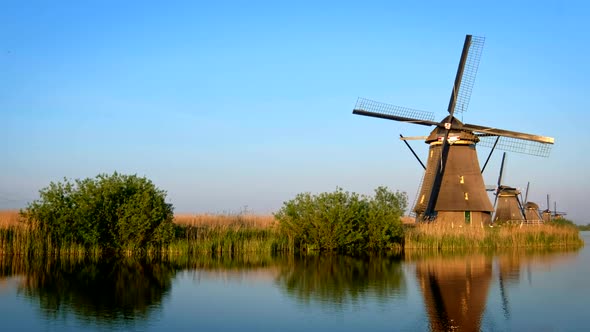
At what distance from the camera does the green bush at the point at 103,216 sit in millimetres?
22281

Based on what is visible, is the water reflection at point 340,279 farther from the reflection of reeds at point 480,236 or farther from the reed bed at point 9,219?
the reed bed at point 9,219

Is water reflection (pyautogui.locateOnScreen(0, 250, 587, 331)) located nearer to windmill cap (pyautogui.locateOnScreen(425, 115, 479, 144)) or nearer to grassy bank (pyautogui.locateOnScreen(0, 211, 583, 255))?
grassy bank (pyautogui.locateOnScreen(0, 211, 583, 255))

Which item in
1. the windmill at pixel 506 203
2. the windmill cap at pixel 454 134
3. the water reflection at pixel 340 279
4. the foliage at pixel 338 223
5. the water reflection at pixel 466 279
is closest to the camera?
the water reflection at pixel 466 279

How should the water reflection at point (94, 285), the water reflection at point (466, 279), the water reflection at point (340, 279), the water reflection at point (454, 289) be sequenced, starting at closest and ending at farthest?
the water reflection at point (454, 289) → the water reflection at point (466, 279) → the water reflection at point (94, 285) → the water reflection at point (340, 279)

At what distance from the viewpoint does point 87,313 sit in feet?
35.5

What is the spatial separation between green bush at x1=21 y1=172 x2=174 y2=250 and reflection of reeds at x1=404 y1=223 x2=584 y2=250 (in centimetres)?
1132

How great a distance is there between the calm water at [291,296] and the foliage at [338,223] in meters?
4.75

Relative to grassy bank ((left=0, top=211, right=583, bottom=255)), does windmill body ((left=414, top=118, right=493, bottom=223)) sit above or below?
above

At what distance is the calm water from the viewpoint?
10.3m

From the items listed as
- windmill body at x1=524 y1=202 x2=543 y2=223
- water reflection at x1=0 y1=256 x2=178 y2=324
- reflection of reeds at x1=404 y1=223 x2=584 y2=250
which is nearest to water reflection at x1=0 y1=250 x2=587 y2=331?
water reflection at x1=0 y1=256 x2=178 y2=324

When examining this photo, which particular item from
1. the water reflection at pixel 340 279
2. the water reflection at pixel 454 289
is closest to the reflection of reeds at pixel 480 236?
the water reflection at pixel 454 289

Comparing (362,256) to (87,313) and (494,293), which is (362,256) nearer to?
(494,293)

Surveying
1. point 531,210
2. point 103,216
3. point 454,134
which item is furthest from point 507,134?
point 531,210

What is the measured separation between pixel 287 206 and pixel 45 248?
31.8ft
